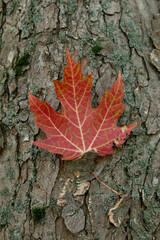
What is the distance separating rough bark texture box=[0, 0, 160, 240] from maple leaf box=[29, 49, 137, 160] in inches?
4.2

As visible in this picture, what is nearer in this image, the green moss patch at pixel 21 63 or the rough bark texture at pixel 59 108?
the rough bark texture at pixel 59 108

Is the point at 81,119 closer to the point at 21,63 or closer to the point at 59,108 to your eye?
the point at 59,108

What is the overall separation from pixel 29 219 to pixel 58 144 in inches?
21.4

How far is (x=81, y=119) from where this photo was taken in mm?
1380

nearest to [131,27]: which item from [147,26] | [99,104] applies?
[147,26]

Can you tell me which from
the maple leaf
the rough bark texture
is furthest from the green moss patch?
the maple leaf

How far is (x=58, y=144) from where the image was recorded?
1.32m

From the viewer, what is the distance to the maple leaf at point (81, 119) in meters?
1.33

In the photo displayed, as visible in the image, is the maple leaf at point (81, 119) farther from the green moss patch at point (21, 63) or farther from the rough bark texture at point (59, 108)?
the green moss patch at point (21, 63)

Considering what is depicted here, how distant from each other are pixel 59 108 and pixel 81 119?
18 cm

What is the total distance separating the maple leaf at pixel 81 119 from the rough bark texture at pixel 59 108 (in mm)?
107

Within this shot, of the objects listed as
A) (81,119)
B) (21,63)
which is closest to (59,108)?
(81,119)

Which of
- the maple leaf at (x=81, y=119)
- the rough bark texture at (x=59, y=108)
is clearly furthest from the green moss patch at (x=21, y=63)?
the maple leaf at (x=81, y=119)

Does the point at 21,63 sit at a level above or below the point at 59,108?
above
